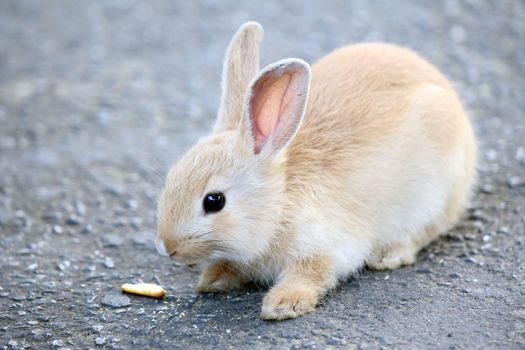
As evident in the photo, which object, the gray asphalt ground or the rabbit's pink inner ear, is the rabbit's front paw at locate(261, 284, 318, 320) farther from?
the rabbit's pink inner ear

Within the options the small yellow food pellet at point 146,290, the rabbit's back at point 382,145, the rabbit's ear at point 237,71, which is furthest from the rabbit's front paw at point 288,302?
the rabbit's ear at point 237,71

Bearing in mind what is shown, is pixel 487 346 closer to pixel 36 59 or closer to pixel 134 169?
pixel 134 169

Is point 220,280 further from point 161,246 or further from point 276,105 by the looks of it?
point 276,105

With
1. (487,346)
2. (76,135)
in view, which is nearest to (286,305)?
(487,346)

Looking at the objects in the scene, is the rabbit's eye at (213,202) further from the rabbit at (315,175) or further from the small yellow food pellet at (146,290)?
the small yellow food pellet at (146,290)

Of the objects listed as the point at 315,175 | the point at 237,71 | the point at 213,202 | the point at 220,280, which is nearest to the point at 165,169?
the point at 237,71

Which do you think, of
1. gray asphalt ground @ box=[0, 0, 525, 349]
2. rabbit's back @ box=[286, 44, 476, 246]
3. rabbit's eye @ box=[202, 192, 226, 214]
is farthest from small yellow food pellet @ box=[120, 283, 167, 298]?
rabbit's back @ box=[286, 44, 476, 246]
